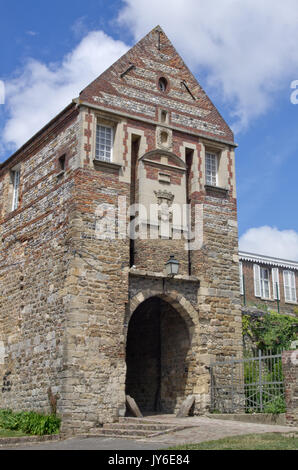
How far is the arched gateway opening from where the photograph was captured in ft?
51.4

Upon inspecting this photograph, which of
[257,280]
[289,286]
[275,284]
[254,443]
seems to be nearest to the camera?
[254,443]

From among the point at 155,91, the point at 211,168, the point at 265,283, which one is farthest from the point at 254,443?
the point at 265,283

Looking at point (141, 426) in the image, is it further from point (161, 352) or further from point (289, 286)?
point (289, 286)

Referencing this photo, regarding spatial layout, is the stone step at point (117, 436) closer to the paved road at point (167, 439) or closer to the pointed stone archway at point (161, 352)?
the paved road at point (167, 439)

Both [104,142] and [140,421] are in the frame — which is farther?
[104,142]

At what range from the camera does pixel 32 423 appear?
1278cm

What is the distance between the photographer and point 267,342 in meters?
17.4

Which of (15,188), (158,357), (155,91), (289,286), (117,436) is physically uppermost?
(155,91)

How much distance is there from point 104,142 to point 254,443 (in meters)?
8.90

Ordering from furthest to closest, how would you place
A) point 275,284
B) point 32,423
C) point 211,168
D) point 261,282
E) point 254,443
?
point 275,284
point 261,282
point 211,168
point 32,423
point 254,443

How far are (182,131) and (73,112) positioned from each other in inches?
128

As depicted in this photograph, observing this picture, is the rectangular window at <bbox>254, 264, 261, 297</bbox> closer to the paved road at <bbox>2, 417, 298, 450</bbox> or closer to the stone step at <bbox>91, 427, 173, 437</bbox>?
the paved road at <bbox>2, 417, 298, 450</bbox>

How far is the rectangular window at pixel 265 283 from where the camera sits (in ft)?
92.7

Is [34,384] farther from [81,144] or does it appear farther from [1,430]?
[81,144]
